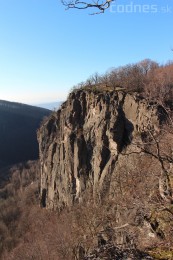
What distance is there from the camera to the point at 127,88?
52.2 metres

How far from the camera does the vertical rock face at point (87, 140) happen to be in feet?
153

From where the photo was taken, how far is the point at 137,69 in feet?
208

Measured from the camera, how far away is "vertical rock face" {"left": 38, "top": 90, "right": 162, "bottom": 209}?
46.6 meters

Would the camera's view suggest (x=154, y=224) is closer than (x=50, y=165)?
Yes

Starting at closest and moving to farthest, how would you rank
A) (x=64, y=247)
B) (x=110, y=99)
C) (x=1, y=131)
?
(x=64, y=247)
(x=110, y=99)
(x=1, y=131)

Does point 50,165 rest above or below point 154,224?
below

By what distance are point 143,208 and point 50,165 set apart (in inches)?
2538

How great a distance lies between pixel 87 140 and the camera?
57.6 metres

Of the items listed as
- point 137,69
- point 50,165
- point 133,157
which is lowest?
point 50,165

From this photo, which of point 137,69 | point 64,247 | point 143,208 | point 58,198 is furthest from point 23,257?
point 143,208

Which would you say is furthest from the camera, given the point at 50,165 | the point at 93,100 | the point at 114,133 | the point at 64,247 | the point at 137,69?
the point at 50,165

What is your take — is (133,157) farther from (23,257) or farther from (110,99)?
(23,257)

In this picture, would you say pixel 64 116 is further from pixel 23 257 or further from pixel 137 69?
pixel 23 257

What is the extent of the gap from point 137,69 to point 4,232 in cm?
4213
